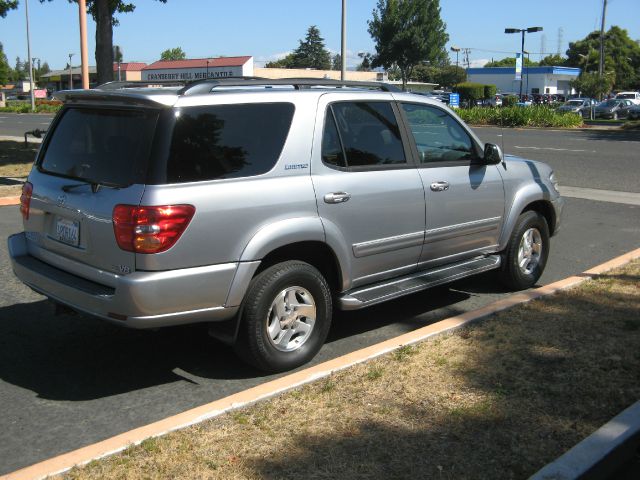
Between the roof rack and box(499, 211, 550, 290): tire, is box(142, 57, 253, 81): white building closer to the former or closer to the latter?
box(499, 211, 550, 290): tire

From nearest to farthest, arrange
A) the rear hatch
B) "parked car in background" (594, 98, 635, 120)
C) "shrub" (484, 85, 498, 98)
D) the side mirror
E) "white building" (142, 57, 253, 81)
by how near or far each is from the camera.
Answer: the rear hatch → the side mirror → "parked car in background" (594, 98, 635, 120) → "white building" (142, 57, 253, 81) → "shrub" (484, 85, 498, 98)

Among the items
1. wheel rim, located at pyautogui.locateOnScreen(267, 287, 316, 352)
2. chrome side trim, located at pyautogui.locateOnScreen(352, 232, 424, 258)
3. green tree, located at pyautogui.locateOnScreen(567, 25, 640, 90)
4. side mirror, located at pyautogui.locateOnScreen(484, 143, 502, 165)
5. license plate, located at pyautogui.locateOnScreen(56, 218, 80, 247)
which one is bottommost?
wheel rim, located at pyautogui.locateOnScreen(267, 287, 316, 352)

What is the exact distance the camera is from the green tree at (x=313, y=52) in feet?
430

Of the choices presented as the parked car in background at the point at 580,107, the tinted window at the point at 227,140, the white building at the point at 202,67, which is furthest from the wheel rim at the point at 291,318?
A: the white building at the point at 202,67

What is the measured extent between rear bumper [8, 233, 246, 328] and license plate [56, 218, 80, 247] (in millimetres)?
226

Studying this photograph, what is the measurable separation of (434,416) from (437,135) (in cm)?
269

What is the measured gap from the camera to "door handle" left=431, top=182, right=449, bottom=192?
5.46 m

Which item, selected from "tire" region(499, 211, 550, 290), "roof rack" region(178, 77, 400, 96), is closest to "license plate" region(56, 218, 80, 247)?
"roof rack" region(178, 77, 400, 96)

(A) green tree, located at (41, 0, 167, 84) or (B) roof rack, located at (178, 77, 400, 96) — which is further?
(A) green tree, located at (41, 0, 167, 84)

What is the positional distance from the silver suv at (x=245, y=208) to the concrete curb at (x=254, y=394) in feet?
0.91

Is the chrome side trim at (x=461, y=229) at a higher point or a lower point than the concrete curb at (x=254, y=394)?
higher

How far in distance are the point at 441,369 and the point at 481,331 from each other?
0.82 m

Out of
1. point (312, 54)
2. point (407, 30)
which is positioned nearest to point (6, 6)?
point (407, 30)

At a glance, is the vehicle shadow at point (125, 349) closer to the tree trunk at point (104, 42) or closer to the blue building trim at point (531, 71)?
the tree trunk at point (104, 42)
